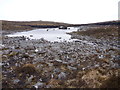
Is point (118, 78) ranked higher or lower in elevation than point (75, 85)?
higher

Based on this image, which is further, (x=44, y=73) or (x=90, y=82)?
(x=44, y=73)

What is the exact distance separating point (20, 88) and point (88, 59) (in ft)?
20.5

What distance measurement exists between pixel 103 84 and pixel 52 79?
273cm

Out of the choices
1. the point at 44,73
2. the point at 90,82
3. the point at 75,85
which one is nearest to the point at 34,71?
the point at 44,73

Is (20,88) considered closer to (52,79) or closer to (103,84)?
(52,79)

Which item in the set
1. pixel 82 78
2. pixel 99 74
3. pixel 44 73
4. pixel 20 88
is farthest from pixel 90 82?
pixel 20 88

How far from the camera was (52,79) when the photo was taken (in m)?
7.32

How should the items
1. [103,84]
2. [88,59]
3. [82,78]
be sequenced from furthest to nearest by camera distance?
[88,59]
[82,78]
[103,84]

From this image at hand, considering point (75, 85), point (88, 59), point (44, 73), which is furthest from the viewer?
point (88, 59)

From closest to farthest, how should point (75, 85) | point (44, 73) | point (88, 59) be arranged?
1. point (75, 85)
2. point (44, 73)
3. point (88, 59)

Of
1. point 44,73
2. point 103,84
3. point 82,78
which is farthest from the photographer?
point 44,73

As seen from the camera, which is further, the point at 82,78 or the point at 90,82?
the point at 82,78

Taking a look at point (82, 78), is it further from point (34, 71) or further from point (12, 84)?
point (12, 84)

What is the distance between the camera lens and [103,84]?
620 centimetres
